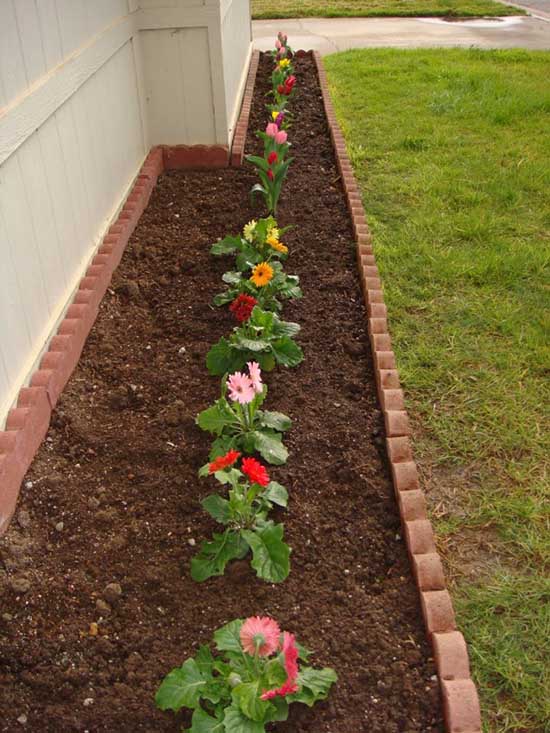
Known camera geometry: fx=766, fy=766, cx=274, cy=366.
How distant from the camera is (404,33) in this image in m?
10.7

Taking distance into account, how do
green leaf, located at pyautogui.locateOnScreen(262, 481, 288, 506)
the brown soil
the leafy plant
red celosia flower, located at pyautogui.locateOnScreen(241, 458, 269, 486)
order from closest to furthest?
the brown soil
red celosia flower, located at pyautogui.locateOnScreen(241, 458, 269, 486)
green leaf, located at pyautogui.locateOnScreen(262, 481, 288, 506)
the leafy plant

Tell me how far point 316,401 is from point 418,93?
5.15 meters

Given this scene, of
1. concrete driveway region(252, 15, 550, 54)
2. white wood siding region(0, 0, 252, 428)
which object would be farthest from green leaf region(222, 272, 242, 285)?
concrete driveway region(252, 15, 550, 54)

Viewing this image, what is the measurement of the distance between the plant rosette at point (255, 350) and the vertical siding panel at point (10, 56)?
3.90 ft

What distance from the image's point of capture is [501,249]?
4367 millimetres

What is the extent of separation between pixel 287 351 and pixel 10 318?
3.50 ft

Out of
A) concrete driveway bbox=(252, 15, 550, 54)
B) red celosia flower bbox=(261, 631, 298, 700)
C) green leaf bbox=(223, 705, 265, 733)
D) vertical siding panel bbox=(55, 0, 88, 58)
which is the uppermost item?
vertical siding panel bbox=(55, 0, 88, 58)

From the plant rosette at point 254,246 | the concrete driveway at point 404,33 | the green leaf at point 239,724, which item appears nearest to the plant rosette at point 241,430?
the green leaf at point 239,724

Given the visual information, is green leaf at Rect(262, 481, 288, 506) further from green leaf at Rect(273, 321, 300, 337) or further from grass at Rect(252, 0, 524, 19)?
grass at Rect(252, 0, 524, 19)

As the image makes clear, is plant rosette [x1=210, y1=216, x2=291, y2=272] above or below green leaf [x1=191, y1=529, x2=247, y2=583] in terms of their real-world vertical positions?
above

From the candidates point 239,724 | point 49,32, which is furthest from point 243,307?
point 239,724

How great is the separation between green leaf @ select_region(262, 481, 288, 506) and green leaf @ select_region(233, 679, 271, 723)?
2.29 feet

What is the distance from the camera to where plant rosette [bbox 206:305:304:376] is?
9.95ft

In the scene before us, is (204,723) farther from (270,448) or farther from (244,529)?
(270,448)
